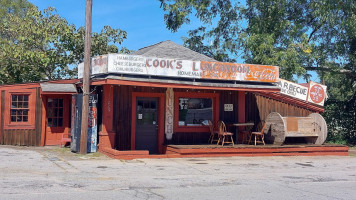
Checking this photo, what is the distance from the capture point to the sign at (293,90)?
18.0 m

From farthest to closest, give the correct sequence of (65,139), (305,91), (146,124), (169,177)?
(305,91) < (65,139) < (146,124) < (169,177)

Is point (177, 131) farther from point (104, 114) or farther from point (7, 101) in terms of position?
point (7, 101)

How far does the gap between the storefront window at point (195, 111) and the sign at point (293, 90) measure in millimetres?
3662

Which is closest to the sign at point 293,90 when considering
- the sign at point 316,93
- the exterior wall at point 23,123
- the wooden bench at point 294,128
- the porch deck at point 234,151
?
the sign at point 316,93

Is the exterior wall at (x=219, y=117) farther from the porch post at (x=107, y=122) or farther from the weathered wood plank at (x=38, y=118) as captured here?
the weathered wood plank at (x=38, y=118)

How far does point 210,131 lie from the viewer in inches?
650

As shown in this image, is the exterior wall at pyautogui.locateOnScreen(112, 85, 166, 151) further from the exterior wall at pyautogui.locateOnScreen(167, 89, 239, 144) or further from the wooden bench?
the wooden bench

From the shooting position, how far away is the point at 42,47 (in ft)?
70.3

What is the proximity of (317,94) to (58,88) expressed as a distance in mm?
11989

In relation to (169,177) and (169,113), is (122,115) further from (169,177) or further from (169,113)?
A: (169,177)

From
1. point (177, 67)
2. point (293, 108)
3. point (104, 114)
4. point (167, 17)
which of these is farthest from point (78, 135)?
point (167, 17)

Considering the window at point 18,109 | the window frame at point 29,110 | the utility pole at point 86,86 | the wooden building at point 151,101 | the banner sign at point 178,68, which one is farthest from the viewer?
the window at point 18,109

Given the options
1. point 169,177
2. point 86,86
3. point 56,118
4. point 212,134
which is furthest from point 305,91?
point 56,118

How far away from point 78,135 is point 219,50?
515 inches
